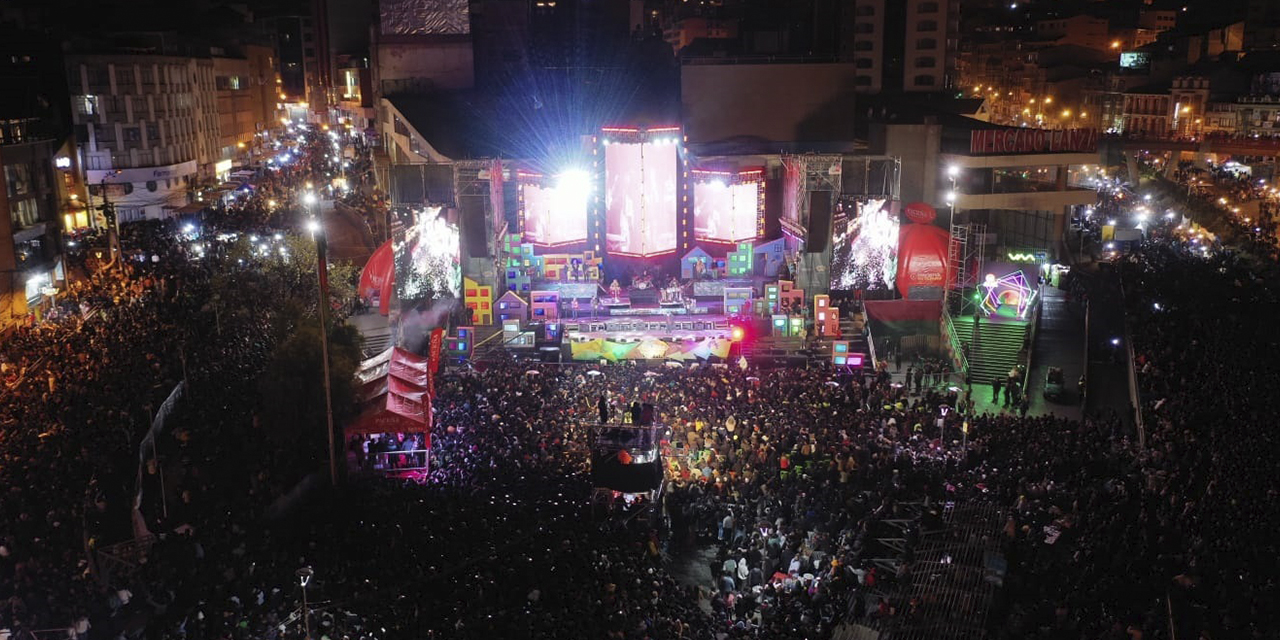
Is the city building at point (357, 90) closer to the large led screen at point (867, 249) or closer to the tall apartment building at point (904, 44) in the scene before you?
the tall apartment building at point (904, 44)

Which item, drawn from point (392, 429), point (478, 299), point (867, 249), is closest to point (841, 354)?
point (867, 249)

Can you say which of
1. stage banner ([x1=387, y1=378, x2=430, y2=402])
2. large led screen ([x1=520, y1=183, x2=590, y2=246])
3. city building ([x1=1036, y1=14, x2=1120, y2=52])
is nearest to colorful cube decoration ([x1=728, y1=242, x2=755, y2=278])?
large led screen ([x1=520, y1=183, x2=590, y2=246])

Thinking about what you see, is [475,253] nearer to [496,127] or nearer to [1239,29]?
[496,127]

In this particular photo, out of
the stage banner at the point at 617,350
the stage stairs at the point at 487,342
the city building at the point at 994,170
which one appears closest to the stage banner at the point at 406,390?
the stage stairs at the point at 487,342

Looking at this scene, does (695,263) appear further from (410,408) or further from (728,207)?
(410,408)

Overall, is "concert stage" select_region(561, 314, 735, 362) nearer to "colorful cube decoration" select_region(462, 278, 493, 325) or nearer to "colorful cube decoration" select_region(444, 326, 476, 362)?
"colorful cube decoration" select_region(462, 278, 493, 325)

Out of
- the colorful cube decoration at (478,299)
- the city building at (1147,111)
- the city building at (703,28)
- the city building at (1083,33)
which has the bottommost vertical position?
the colorful cube decoration at (478,299)

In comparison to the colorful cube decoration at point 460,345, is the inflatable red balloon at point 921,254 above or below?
above
